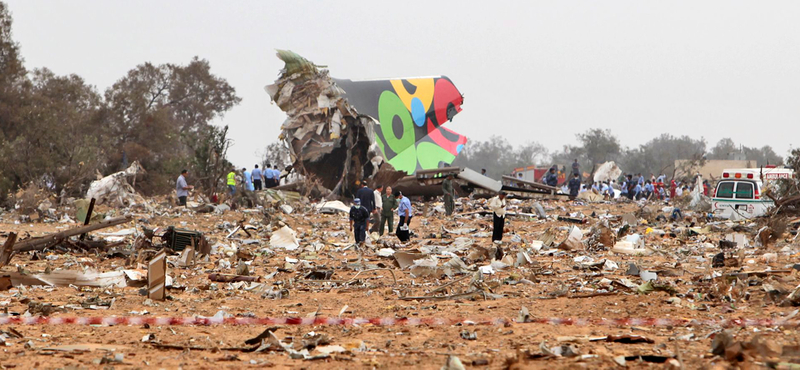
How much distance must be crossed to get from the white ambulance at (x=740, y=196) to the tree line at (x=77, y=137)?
567 inches

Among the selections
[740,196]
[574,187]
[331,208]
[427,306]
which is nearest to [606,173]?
[574,187]

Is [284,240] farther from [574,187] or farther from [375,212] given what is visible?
[574,187]

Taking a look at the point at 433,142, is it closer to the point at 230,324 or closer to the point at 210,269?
the point at 210,269

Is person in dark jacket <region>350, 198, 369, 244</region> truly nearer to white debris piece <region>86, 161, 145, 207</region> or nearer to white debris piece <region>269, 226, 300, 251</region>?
white debris piece <region>269, 226, 300, 251</region>

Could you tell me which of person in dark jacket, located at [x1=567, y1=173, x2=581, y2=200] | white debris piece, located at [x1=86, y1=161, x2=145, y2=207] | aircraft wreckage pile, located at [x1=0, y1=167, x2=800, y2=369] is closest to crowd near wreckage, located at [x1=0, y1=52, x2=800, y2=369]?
aircraft wreckage pile, located at [x1=0, y1=167, x2=800, y2=369]

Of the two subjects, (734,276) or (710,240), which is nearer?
(734,276)

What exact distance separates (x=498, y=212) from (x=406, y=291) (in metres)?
5.83

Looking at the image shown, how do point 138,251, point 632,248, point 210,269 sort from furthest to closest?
point 632,248, point 138,251, point 210,269

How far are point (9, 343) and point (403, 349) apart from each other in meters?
2.74

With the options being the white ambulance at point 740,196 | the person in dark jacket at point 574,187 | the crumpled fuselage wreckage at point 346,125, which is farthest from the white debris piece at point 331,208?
the person in dark jacket at point 574,187

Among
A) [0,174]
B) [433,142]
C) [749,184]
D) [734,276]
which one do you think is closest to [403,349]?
[734,276]

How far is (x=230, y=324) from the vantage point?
6434mm

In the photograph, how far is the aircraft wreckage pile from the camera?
191 inches

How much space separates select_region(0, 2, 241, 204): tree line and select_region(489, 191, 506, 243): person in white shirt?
1192 cm
